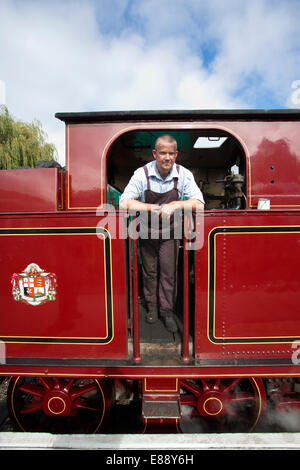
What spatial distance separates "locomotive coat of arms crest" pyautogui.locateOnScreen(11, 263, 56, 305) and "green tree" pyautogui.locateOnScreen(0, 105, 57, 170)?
11074mm

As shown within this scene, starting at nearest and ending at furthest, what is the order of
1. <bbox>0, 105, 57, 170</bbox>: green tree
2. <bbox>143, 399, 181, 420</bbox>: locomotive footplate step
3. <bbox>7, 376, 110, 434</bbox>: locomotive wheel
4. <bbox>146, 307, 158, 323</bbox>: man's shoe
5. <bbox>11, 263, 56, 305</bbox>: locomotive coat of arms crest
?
<bbox>143, 399, 181, 420</bbox>: locomotive footplate step → <bbox>11, 263, 56, 305</bbox>: locomotive coat of arms crest → <bbox>7, 376, 110, 434</bbox>: locomotive wheel → <bbox>146, 307, 158, 323</bbox>: man's shoe → <bbox>0, 105, 57, 170</bbox>: green tree

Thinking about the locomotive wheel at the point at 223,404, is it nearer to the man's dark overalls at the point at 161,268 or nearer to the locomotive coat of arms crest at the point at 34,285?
the man's dark overalls at the point at 161,268

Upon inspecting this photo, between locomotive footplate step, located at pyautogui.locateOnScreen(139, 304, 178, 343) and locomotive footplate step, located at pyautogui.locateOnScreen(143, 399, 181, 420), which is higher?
locomotive footplate step, located at pyautogui.locateOnScreen(139, 304, 178, 343)

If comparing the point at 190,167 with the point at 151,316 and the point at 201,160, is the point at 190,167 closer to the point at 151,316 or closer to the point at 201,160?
the point at 201,160

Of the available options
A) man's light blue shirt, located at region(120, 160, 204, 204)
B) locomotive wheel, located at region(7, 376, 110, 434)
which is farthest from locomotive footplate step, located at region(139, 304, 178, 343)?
man's light blue shirt, located at region(120, 160, 204, 204)

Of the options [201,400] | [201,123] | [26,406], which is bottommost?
[26,406]

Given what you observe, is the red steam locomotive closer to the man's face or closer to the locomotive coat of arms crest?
the locomotive coat of arms crest

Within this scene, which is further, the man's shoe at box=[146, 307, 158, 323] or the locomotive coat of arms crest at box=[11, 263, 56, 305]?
the man's shoe at box=[146, 307, 158, 323]

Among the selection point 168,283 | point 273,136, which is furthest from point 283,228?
Result: point 168,283

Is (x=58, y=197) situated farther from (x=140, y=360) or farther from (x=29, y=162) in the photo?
(x=29, y=162)

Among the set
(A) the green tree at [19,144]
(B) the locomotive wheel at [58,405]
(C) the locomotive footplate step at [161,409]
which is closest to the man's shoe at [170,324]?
(C) the locomotive footplate step at [161,409]

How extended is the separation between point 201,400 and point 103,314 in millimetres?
1106

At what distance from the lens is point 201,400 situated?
2.04m

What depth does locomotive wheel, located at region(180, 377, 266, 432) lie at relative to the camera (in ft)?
6.70
